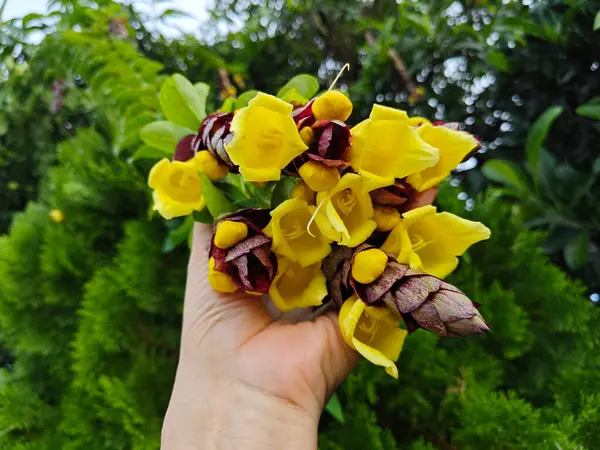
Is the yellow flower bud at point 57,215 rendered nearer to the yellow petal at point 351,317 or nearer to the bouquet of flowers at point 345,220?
the bouquet of flowers at point 345,220

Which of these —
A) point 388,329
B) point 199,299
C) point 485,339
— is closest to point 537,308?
point 485,339

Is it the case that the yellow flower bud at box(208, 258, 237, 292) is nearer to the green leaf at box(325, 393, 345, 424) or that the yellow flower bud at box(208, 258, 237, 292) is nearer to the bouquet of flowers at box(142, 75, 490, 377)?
the bouquet of flowers at box(142, 75, 490, 377)

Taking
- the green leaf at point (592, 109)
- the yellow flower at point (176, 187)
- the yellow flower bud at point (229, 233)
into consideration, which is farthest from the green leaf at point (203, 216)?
the green leaf at point (592, 109)

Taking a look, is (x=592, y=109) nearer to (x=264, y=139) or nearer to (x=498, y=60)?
(x=498, y=60)

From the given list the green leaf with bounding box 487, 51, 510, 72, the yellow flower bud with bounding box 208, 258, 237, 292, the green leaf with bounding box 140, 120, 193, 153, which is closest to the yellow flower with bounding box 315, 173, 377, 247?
the yellow flower bud with bounding box 208, 258, 237, 292

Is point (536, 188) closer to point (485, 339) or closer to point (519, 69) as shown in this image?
point (519, 69)
